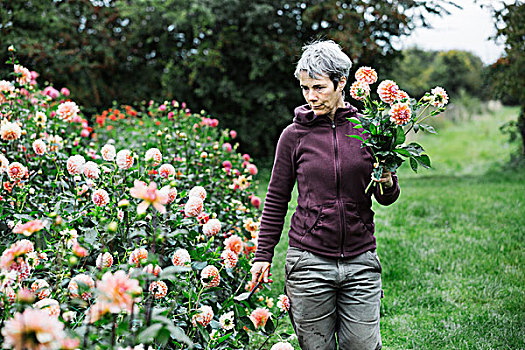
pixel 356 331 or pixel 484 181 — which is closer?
pixel 356 331

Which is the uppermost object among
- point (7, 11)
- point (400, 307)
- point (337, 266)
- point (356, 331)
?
point (7, 11)

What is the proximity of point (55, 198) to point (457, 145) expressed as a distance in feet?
42.4

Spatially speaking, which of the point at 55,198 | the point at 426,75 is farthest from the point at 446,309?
the point at 426,75

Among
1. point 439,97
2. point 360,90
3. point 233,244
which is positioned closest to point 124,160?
point 233,244

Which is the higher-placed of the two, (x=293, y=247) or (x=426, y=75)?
(x=426, y=75)

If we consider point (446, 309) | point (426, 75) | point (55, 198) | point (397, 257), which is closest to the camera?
point (55, 198)

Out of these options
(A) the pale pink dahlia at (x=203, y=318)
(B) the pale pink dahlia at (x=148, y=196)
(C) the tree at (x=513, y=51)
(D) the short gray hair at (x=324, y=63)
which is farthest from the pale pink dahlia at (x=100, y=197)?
Answer: (C) the tree at (x=513, y=51)

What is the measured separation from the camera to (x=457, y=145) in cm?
1366

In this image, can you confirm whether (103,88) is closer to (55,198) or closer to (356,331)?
(55,198)

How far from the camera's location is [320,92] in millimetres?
1872

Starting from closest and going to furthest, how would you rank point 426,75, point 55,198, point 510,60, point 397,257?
point 55,198 → point 397,257 → point 510,60 → point 426,75

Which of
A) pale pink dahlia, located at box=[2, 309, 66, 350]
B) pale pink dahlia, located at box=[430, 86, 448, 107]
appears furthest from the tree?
pale pink dahlia, located at box=[2, 309, 66, 350]

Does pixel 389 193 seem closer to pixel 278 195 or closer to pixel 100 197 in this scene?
pixel 278 195

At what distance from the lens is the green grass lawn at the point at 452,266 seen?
3.00 meters
